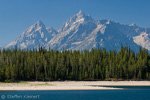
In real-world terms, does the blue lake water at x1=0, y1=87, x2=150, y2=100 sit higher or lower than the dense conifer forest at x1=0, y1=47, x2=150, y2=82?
lower

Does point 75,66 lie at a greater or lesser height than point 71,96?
greater

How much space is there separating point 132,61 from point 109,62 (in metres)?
13.1

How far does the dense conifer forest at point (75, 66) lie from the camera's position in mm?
143250

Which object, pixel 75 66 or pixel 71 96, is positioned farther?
pixel 75 66

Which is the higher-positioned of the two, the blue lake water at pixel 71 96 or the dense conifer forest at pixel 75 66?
the dense conifer forest at pixel 75 66

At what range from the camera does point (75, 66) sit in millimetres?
153500

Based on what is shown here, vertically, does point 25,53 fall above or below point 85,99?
above

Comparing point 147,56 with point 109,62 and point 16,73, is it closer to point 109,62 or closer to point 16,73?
point 109,62

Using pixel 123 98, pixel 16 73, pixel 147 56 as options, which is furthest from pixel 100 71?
pixel 123 98

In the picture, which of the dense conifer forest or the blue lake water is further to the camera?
the dense conifer forest

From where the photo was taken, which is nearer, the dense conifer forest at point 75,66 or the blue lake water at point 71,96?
the blue lake water at point 71,96

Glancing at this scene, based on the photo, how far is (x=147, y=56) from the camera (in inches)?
6550

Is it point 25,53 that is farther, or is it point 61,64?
point 25,53

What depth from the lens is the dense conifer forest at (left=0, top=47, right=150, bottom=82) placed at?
470ft
